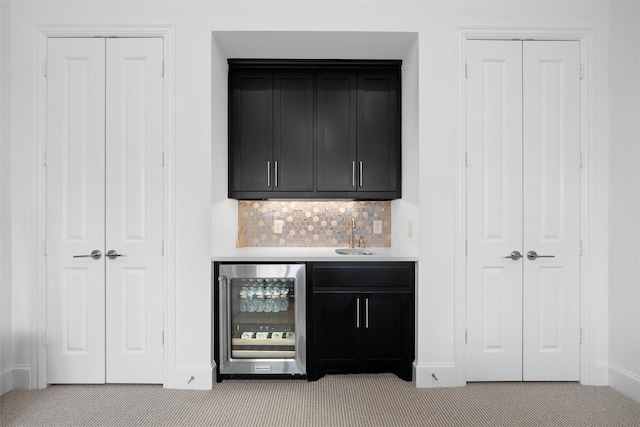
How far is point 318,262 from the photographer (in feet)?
9.51

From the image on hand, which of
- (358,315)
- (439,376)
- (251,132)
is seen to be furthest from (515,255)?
(251,132)

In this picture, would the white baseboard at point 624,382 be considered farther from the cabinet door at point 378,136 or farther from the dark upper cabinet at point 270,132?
the dark upper cabinet at point 270,132

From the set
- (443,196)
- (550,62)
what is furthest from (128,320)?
(550,62)

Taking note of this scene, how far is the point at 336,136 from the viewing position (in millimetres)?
3324

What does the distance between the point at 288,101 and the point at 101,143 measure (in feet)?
4.82

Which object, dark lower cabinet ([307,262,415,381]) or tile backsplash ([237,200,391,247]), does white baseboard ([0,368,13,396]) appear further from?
dark lower cabinet ([307,262,415,381])

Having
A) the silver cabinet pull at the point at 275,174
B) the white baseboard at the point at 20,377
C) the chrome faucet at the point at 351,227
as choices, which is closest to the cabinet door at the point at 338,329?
the chrome faucet at the point at 351,227

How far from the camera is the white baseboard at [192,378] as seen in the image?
278 cm

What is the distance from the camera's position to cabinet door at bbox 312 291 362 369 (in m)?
2.90

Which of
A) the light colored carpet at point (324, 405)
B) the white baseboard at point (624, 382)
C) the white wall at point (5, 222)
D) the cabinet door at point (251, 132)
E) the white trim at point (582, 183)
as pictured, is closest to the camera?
the light colored carpet at point (324, 405)

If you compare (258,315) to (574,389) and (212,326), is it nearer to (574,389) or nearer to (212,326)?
(212,326)

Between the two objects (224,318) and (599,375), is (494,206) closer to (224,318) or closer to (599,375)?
(599,375)

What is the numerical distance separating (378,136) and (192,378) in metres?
2.38

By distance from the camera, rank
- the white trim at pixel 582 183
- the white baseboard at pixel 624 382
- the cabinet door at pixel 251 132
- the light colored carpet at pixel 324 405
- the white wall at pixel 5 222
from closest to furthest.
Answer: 1. the light colored carpet at pixel 324 405
2. the white baseboard at pixel 624 382
3. the white wall at pixel 5 222
4. the white trim at pixel 582 183
5. the cabinet door at pixel 251 132
